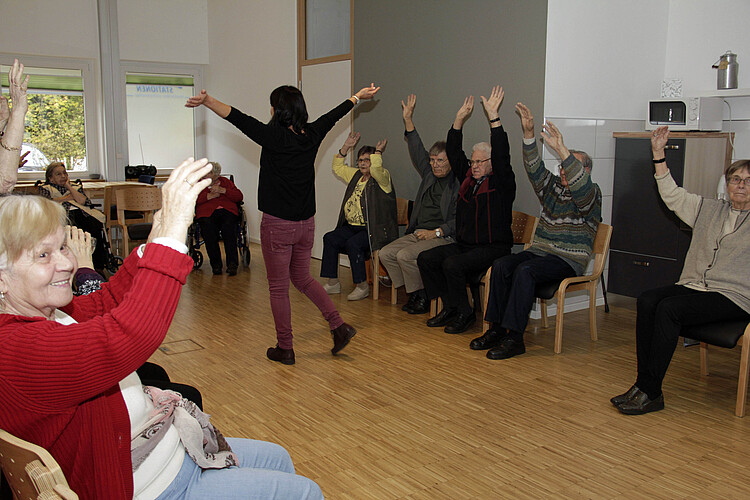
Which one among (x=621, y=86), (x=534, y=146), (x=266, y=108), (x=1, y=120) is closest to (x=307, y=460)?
(x=1, y=120)

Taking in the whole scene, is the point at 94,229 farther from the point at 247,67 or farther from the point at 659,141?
the point at 659,141

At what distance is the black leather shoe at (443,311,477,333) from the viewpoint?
4867mm

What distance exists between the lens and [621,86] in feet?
18.2

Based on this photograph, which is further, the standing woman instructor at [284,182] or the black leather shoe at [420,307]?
the black leather shoe at [420,307]

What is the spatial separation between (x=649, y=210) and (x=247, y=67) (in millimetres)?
5480

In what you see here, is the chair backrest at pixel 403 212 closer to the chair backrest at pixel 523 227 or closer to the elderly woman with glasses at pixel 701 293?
the chair backrest at pixel 523 227

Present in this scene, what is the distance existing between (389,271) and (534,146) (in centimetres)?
163

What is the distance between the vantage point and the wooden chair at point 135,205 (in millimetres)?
7137

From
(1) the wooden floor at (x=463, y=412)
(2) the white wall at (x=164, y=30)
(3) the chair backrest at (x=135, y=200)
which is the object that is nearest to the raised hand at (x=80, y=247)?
(1) the wooden floor at (x=463, y=412)

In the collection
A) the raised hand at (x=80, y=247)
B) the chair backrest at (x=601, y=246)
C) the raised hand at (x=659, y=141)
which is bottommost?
the chair backrest at (x=601, y=246)

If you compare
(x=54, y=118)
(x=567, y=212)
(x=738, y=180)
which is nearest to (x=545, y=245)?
(x=567, y=212)

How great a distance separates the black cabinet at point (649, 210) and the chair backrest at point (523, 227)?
891 millimetres

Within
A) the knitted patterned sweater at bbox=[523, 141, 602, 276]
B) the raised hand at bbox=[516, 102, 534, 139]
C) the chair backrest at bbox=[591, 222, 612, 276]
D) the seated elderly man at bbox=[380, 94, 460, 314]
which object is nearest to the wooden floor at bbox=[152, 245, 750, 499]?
the seated elderly man at bbox=[380, 94, 460, 314]

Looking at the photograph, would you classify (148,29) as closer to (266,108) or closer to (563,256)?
(266,108)
